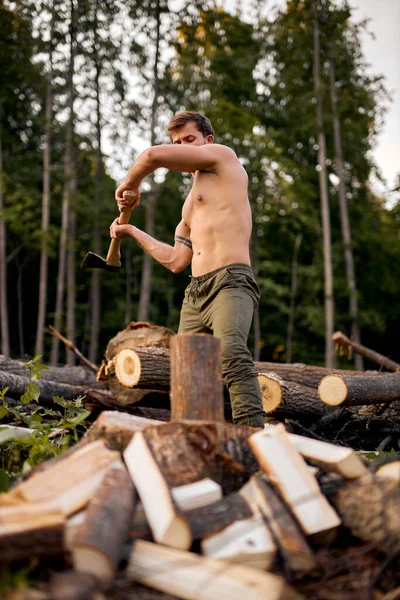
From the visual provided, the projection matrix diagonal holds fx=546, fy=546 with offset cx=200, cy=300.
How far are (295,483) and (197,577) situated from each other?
539 mm

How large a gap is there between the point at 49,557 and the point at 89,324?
19.2m

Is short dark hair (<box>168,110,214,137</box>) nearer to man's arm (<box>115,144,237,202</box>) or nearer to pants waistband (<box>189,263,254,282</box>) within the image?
man's arm (<box>115,144,237,202</box>)

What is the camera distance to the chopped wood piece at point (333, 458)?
6.93 ft

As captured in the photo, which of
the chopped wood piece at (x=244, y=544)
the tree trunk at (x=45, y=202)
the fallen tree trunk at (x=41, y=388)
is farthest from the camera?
the tree trunk at (x=45, y=202)

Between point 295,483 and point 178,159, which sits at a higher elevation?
point 178,159

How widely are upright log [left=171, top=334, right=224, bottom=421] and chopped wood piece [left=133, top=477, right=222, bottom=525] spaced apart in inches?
21.9

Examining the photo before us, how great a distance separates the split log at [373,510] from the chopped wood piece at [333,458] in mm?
58

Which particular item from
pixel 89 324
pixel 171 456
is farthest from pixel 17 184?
pixel 171 456

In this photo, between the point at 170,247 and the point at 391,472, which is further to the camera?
the point at 170,247

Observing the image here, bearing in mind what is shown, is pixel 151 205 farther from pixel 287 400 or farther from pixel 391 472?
pixel 391 472

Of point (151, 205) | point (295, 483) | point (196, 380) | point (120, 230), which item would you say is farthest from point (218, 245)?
point (151, 205)

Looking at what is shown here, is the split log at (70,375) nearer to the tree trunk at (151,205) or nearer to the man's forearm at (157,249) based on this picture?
the man's forearm at (157,249)

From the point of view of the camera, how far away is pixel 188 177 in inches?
811

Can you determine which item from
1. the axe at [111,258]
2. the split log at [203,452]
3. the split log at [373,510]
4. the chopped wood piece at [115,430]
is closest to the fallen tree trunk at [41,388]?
the axe at [111,258]
